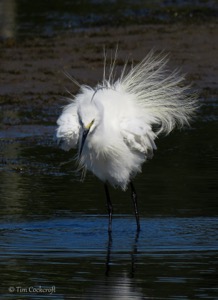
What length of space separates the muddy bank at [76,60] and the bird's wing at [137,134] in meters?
5.60

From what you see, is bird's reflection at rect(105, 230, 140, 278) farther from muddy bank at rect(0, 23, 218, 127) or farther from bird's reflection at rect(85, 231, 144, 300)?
muddy bank at rect(0, 23, 218, 127)

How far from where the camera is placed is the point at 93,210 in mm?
10570

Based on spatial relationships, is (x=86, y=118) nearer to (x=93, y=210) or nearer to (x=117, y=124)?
(x=117, y=124)

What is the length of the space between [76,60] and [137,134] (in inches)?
421

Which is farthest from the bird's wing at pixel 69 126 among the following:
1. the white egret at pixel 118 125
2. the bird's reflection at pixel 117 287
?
the bird's reflection at pixel 117 287

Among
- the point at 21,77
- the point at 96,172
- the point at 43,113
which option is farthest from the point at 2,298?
the point at 21,77

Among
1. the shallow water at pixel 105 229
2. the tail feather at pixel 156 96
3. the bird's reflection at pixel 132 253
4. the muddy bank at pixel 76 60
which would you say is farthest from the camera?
the muddy bank at pixel 76 60

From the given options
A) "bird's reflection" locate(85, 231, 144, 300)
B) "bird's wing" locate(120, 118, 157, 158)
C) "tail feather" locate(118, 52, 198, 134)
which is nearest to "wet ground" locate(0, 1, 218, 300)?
"bird's reflection" locate(85, 231, 144, 300)

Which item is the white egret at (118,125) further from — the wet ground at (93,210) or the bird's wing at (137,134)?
the wet ground at (93,210)

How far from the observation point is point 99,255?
8.56 metres

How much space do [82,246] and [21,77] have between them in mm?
10134

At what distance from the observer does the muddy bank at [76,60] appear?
664 inches

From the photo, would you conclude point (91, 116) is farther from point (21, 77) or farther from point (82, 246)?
point (21, 77)

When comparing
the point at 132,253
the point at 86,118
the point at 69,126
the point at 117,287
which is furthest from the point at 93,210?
the point at 117,287
